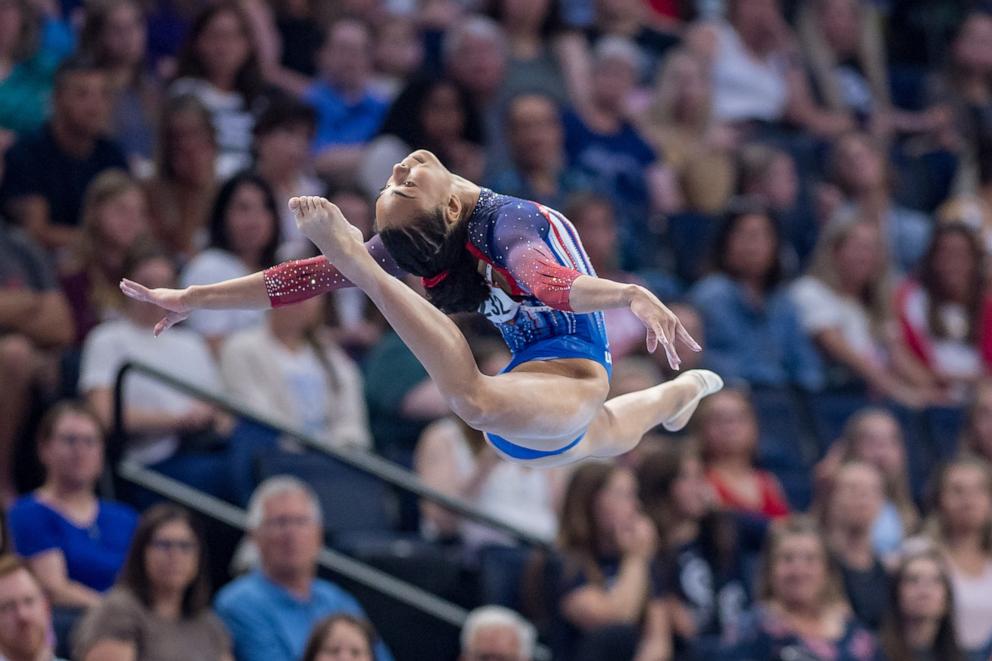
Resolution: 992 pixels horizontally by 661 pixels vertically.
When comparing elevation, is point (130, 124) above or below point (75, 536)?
above

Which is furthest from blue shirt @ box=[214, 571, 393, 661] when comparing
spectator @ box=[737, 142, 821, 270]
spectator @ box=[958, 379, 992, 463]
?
spectator @ box=[737, 142, 821, 270]

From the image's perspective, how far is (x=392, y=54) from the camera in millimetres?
9234

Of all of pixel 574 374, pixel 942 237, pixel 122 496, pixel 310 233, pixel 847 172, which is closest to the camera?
pixel 310 233

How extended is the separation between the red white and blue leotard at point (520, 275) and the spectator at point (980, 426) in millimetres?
3963

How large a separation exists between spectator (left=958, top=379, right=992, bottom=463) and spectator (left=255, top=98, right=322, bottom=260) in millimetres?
3327

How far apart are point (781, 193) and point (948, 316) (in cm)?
113

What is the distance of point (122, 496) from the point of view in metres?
6.71

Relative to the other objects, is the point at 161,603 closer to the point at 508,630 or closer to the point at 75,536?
the point at 75,536

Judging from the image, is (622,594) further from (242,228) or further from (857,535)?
(242,228)

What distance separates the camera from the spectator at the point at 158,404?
676cm

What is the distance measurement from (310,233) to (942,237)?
5.74 metres

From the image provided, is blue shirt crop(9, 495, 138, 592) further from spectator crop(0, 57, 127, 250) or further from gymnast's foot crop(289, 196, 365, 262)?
gymnast's foot crop(289, 196, 365, 262)

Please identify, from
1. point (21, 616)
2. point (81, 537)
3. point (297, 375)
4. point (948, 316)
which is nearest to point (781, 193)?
point (948, 316)

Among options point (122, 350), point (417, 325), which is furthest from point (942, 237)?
point (417, 325)
